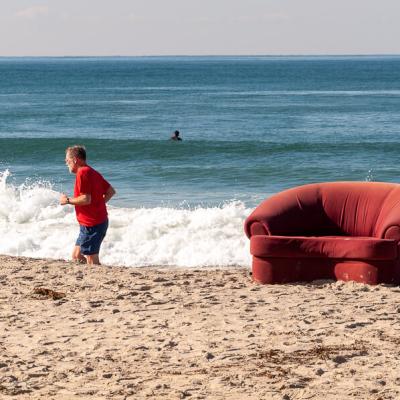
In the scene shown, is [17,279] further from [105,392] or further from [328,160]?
[328,160]

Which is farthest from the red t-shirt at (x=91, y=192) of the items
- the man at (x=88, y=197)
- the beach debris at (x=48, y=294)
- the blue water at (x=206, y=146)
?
the blue water at (x=206, y=146)

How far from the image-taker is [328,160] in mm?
28141

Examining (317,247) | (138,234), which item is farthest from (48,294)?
(138,234)

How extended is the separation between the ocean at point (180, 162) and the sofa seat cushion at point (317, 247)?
4136mm

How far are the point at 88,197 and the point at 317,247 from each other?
7.51 ft

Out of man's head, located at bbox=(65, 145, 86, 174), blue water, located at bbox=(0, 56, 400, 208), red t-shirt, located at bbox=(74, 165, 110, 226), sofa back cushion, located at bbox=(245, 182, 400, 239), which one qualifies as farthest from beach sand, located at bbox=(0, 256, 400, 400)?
blue water, located at bbox=(0, 56, 400, 208)

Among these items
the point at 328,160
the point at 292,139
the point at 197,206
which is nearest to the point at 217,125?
the point at 292,139

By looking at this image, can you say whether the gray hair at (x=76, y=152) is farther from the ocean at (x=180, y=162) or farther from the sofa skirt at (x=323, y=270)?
the ocean at (x=180, y=162)

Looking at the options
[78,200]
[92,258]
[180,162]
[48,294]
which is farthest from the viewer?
[180,162]

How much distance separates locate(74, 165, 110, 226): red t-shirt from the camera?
9.75 meters

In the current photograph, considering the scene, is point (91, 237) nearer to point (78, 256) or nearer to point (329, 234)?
point (78, 256)

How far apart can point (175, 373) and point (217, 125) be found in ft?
112

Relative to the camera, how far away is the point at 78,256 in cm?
1052

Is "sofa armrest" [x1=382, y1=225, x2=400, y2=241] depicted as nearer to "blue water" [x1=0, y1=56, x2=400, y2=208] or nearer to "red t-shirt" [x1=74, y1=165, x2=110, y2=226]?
"red t-shirt" [x1=74, y1=165, x2=110, y2=226]
